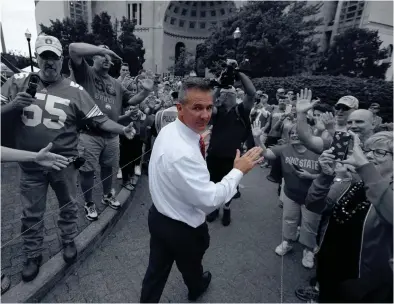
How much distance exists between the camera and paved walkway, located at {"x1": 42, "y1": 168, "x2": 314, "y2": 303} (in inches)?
104

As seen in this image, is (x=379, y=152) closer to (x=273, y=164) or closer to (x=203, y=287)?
(x=273, y=164)

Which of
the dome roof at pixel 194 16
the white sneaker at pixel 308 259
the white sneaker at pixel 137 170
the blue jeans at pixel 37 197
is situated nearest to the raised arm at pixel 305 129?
the white sneaker at pixel 308 259

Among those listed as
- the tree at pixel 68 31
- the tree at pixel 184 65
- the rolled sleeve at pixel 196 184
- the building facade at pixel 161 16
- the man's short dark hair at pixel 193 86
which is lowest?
the rolled sleeve at pixel 196 184

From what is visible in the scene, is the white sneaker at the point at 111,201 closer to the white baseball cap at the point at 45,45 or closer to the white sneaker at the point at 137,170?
the white sneaker at the point at 137,170

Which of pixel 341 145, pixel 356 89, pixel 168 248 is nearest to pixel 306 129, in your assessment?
pixel 341 145

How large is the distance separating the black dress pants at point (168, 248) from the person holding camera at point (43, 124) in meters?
1.10

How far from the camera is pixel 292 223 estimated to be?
127 inches

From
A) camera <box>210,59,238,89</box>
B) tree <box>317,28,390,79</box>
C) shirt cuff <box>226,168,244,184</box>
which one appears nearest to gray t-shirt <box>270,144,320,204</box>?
camera <box>210,59,238,89</box>

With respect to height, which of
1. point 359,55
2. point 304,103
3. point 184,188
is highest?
point 359,55

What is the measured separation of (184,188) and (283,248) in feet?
7.69

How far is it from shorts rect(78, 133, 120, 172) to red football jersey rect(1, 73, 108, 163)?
100cm

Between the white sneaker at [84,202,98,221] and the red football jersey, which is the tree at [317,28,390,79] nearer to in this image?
the white sneaker at [84,202,98,221]

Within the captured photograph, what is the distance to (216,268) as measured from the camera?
3.06 m

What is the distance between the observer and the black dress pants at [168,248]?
1977 mm
